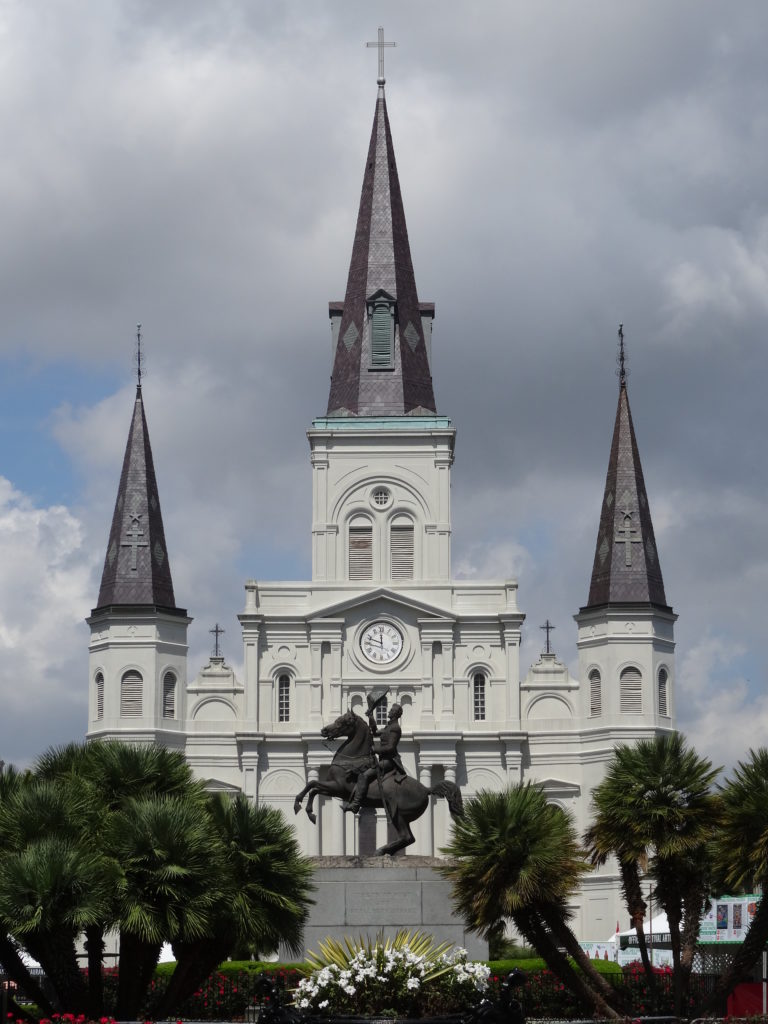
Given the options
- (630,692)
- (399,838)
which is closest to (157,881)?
(399,838)

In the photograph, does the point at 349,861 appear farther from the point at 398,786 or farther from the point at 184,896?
the point at 184,896

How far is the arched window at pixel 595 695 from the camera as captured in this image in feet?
278

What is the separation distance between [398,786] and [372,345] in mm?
52501

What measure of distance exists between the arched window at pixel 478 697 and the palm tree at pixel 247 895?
→ 167 ft

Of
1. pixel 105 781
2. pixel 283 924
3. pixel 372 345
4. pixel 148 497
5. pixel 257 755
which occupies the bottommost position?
pixel 283 924

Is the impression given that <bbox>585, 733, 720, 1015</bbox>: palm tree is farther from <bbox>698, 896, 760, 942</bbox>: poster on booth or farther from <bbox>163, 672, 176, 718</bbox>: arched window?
<bbox>163, 672, 176, 718</bbox>: arched window

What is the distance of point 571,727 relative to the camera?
84938mm

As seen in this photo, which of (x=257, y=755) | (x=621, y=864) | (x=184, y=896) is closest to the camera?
(x=184, y=896)

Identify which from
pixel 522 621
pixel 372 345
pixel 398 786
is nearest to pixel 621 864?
pixel 398 786

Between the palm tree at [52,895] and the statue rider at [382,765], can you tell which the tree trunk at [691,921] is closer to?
the statue rider at [382,765]

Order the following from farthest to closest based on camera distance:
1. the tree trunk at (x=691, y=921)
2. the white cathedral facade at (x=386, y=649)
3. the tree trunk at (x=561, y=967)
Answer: the white cathedral facade at (x=386, y=649) < the tree trunk at (x=691, y=921) < the tree trunk at (x=561, y=967)

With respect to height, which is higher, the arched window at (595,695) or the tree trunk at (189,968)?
the arched window at (595,695)

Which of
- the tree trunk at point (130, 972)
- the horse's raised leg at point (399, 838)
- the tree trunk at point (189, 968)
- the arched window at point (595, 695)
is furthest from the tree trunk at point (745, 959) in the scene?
the arched window at point (595, 695)

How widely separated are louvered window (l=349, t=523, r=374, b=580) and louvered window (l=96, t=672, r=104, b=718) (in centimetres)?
1123
